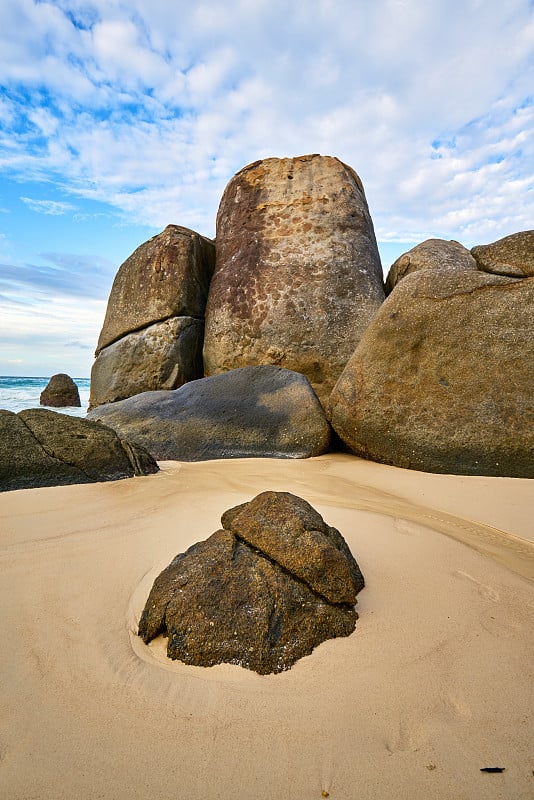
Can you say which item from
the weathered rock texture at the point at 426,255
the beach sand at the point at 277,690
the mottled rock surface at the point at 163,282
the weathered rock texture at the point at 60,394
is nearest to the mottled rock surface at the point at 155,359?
the mottled rock surface at the point at 163,282

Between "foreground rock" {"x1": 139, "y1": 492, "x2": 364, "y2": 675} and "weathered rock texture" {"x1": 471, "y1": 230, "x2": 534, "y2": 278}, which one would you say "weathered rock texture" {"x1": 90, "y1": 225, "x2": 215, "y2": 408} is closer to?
"weathered rock texture" {"x1": 471, "y1": 230, "x2": 534, "y2": 278}

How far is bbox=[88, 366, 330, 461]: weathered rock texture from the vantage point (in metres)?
4.10

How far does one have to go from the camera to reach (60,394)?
48.5 ft

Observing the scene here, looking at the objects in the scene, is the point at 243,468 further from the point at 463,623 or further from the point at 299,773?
the point at 299,773

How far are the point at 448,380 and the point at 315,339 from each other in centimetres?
235

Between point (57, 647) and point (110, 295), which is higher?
point (110, 295)

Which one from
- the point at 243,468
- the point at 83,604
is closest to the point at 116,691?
the point at 83,604

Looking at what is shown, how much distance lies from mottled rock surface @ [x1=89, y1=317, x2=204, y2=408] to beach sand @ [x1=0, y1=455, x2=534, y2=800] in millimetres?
4248

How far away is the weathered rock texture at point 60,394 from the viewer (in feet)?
48.3

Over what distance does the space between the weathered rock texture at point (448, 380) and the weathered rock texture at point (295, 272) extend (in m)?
1.69

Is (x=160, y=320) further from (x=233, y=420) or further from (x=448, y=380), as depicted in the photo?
(x=448, y=380)

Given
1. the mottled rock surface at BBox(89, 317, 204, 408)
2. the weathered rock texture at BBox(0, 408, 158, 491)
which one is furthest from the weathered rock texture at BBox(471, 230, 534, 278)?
the mottled rock surface at BBox(89, 317, 204, 408)

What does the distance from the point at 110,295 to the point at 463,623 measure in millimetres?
6777

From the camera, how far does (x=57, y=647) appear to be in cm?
126
